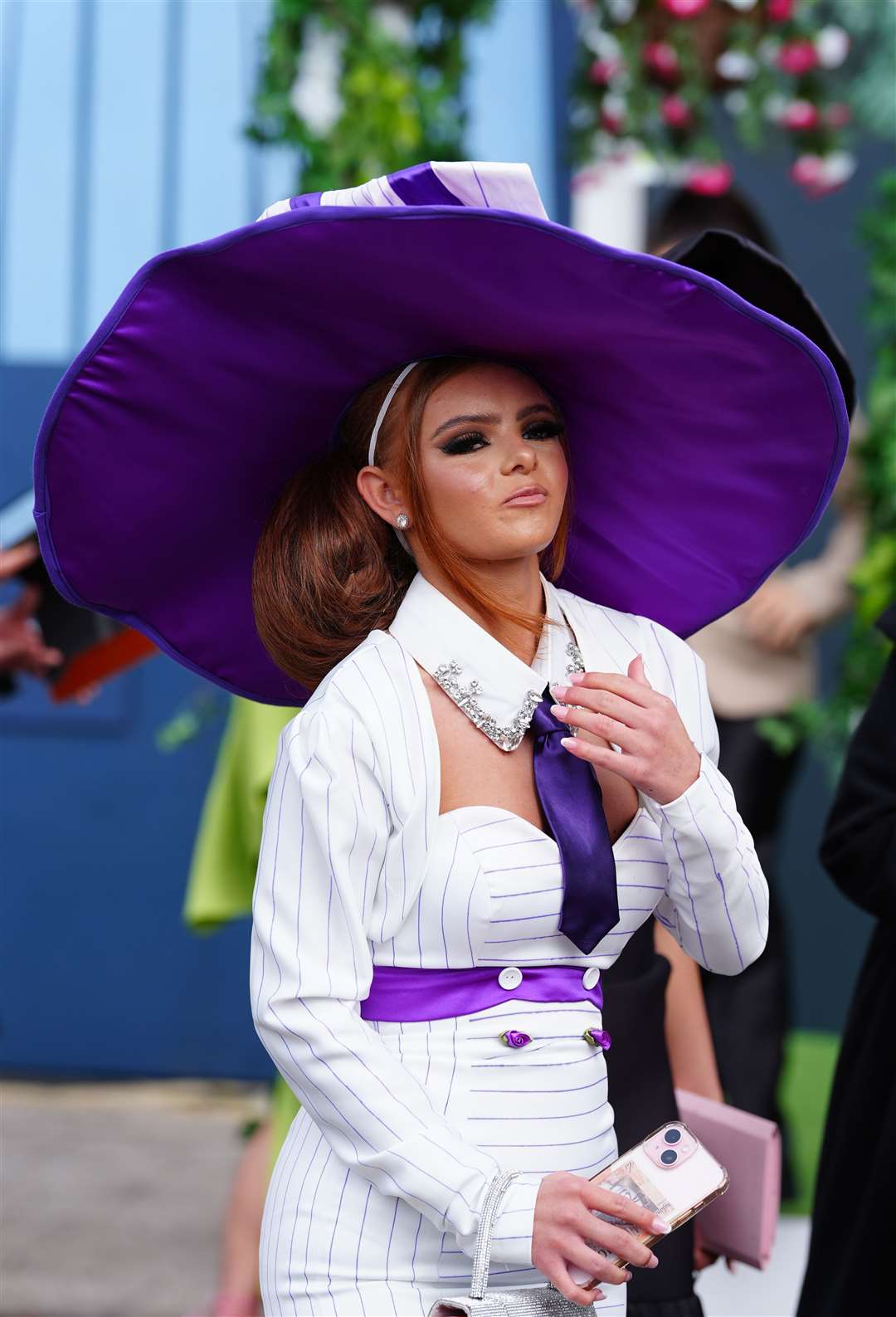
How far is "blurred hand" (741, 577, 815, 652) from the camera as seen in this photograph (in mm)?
4094

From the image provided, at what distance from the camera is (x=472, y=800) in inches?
66.4

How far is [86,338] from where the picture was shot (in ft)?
16.4

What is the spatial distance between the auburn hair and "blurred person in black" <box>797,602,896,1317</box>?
87 cm

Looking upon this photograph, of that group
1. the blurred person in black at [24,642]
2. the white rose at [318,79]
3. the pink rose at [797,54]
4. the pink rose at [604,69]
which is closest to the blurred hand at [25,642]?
the blurred person in black at [24,642]

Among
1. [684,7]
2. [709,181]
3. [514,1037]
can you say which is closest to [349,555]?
[514,1037]

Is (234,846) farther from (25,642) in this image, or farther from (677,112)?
(677,112)

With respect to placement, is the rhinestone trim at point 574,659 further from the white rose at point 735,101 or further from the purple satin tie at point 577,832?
the white rose at point 735,101

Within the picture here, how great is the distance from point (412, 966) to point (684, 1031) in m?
0.78

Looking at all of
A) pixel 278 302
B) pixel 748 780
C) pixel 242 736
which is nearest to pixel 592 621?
pixel 278 302

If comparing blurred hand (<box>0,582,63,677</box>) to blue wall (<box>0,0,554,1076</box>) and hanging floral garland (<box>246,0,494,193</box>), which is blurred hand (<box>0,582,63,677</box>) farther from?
blue wall (<box>0,0,554,1076</box>)

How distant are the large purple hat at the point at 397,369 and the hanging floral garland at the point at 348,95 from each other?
6.41 feet

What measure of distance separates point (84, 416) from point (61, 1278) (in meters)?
2.71

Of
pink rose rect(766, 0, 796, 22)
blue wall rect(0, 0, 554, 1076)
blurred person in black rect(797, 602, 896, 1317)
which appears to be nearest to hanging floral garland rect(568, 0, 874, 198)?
pink rose rect(766, 0, 796, 22)

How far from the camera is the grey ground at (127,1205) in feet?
11.9
